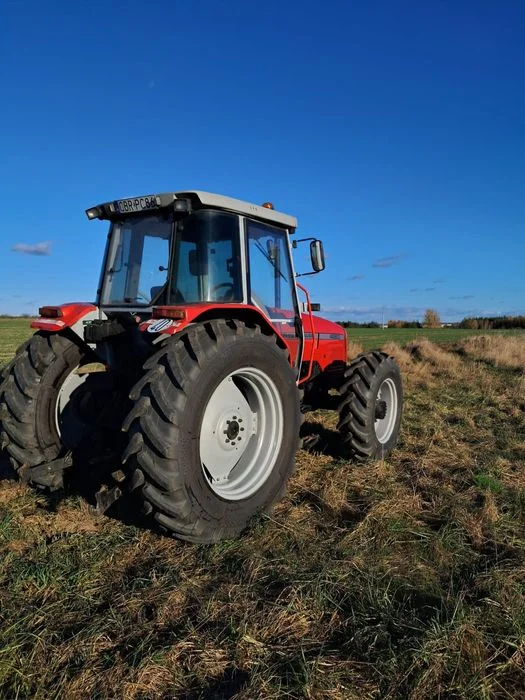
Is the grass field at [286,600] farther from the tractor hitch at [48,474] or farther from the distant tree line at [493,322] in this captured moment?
the distant tree line at [493,322]

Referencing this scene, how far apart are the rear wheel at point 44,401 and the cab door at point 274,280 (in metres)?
1.59

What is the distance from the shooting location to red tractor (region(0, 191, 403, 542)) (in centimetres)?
328

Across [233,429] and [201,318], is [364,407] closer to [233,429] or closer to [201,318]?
[233,429]

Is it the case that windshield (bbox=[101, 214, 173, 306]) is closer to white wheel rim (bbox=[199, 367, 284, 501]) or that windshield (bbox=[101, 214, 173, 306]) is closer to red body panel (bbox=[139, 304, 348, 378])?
red body panel (bbox=[139, 304, 348, 378])

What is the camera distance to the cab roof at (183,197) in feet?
12.9

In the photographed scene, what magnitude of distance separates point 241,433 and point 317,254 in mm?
2082

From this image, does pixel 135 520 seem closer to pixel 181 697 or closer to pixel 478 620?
pixel 181 697

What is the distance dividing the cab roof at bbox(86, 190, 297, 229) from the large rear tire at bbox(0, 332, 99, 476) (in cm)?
116

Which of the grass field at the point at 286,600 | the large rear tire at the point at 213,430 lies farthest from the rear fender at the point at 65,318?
the grass field at the point at 286,600

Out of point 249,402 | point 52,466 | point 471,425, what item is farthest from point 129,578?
point 471,425

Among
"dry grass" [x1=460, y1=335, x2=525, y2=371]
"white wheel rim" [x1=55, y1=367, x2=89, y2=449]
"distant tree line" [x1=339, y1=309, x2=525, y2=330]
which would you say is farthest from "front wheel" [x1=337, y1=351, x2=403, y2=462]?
"distant tree line" [x1=339, y1=309, x2=525, y2=330]

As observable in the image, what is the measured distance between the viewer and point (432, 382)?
11.9m

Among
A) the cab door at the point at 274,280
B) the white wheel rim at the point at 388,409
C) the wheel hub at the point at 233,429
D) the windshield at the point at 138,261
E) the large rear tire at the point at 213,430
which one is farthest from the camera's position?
the white wheel rim at the point at 388,409

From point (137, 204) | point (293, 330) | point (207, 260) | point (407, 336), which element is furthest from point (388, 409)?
point (407, 336)
